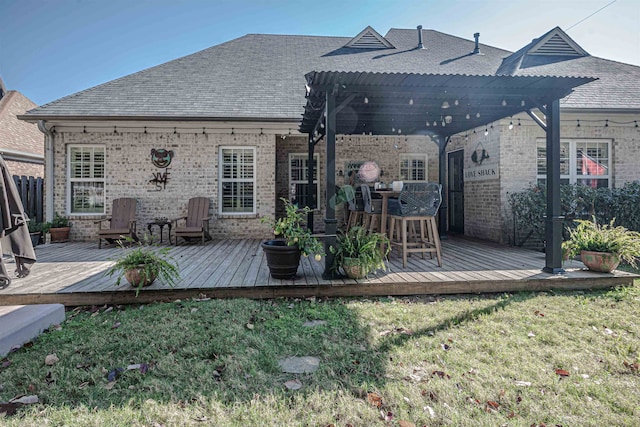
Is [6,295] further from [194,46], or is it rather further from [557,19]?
[557,19]

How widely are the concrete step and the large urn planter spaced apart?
6.52 feet

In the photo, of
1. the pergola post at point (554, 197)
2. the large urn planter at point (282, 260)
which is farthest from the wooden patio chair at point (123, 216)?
the pergola post at point (554, 197)

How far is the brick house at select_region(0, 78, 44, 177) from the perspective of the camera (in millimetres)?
11344

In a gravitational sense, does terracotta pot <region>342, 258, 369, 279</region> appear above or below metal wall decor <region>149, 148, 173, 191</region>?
below

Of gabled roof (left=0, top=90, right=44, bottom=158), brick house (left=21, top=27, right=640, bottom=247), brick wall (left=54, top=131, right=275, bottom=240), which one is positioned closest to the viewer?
brick house (left=21, top=27, right=640, bottom=247)

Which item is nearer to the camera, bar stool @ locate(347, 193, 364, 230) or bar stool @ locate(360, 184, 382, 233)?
bar stool @ locate(360, 184, 382, 233)

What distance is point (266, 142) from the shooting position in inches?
308

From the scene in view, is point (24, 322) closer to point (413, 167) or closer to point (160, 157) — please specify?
point (160, 157)

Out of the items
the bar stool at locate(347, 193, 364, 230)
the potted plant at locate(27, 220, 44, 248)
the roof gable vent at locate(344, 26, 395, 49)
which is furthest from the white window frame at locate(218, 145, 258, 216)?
the roof gable vent at locate(344, 26, 395, 49)

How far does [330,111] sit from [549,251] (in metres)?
3.24

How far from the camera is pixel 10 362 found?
2.23m

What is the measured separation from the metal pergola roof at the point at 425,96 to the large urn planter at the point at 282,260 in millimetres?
1791

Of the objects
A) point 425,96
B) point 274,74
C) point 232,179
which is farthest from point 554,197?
point 274,74

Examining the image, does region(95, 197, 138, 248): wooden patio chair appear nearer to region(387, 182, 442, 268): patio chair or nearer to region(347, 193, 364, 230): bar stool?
region(347, 193, 364, 230): bar stool
